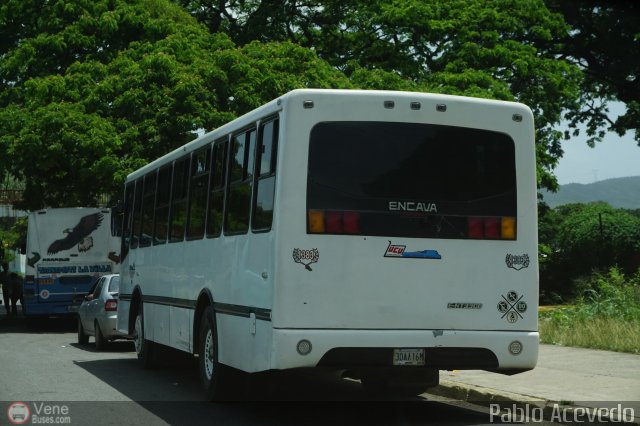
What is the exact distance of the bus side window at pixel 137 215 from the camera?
1678 centimetres

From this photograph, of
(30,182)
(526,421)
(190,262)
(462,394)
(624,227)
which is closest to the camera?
(526,421)

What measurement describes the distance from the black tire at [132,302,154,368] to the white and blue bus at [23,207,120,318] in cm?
1218

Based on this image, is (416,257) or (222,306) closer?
(416,257)

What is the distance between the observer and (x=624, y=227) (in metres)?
38.2

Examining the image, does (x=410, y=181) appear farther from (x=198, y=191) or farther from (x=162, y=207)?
(x=162, y=207)

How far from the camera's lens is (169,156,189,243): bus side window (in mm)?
13695

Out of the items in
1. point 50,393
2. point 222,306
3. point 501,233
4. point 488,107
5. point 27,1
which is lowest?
point 50,393

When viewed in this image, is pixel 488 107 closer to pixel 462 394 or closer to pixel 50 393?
pixel 462 394

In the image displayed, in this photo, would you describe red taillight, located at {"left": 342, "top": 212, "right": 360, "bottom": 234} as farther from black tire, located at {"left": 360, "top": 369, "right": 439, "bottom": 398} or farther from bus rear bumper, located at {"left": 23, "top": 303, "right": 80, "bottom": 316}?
bus rear bumper, located at {"left": 23, "top": 303, "right": 80, "bottom": 316}

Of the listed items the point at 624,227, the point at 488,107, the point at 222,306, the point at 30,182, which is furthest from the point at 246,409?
the point at 624,227

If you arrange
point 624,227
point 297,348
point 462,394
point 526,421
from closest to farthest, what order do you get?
1. point 297,348
2. point 526,421
3. point 462,394
4. point 624,227

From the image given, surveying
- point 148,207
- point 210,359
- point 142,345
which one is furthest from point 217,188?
point 142,345

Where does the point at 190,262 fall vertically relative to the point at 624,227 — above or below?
below

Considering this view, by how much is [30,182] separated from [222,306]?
68.8 feet
